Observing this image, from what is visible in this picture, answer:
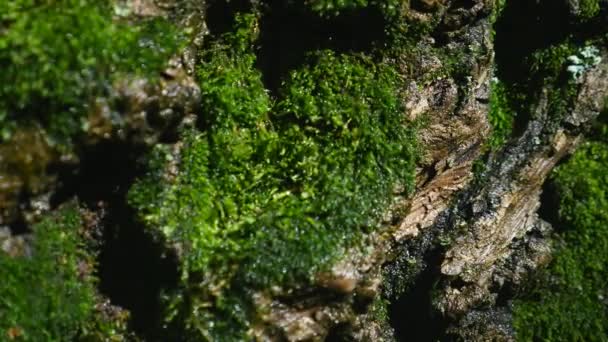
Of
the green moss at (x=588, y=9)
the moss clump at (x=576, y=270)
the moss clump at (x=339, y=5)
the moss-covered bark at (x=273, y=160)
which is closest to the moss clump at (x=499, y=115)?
the moss-covered bark at (x=273, y=160)

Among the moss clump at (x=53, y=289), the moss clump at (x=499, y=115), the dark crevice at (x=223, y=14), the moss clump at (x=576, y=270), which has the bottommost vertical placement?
the moss clump at (x=576, y=270)

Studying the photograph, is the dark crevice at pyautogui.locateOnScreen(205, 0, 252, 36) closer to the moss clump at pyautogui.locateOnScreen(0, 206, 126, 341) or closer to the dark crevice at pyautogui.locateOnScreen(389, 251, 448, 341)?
the moss clump at pyautogui.locateOnScreen(0, 206, 126, 341)

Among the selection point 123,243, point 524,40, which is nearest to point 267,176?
point 123,243

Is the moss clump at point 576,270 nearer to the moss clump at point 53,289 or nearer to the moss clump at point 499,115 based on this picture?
the moss clump at point 499,115

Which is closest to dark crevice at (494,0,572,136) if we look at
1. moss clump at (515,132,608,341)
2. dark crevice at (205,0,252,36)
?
moss clump at (515,132,608,341)

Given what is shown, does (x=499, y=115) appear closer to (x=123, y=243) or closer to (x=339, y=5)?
(x=339, y=5)

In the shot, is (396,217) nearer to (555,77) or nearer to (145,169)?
(145,169)
